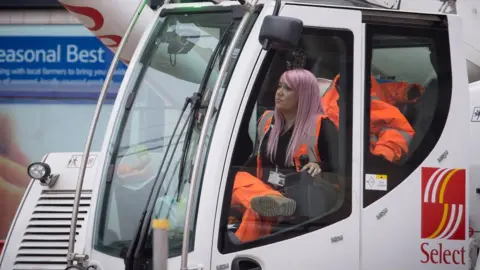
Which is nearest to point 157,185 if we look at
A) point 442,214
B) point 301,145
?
point 301,145

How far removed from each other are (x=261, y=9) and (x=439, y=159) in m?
1.19

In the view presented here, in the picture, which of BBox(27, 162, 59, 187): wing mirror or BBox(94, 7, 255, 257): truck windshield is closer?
BBox(94, 7, 255, 257): truck windshield

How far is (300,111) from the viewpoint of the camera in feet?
15.4

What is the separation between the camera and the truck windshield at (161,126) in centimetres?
464

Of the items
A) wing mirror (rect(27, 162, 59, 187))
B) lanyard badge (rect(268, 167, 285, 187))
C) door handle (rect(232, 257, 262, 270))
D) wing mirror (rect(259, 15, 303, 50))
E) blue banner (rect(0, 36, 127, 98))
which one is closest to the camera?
wing mirror (rect(259, 15, 303, 50))

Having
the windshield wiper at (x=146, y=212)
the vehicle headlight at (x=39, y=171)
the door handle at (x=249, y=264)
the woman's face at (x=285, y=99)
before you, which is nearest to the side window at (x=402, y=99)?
the woman's face at (x=285, y=99)

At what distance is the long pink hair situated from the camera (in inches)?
182

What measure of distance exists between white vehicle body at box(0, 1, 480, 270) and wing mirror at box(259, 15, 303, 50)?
206mm

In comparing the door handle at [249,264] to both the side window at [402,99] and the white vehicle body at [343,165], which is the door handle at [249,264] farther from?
the side window at [402,99]

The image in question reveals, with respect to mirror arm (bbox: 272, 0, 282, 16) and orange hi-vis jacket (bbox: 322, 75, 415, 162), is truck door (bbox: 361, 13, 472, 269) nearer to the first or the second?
orange hi-vis jacket (bbox: 322, 75, 415, 162)

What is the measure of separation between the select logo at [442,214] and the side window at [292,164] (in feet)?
1.41

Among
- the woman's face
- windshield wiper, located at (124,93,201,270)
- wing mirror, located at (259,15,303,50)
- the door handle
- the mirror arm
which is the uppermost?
the mirror arm

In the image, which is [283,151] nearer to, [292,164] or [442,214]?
[292,164]

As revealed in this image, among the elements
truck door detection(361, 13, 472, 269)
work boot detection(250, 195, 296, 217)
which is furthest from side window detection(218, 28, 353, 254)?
truck door detection(361, 13, 472, 269)
